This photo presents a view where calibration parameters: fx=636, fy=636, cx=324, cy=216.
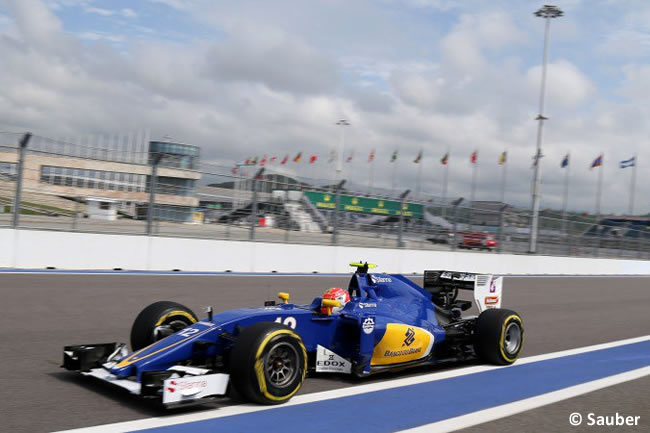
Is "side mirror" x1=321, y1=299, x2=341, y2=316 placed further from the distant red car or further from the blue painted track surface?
the distant red car

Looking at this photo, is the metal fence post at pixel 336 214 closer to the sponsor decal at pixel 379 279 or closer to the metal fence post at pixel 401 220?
the metal fence post at pixel 401 220

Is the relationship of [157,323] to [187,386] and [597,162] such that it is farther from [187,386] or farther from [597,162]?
[597,162]

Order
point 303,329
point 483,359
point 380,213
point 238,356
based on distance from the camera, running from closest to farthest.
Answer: point 238,356, point 303,329, point 483,359, point 380,213

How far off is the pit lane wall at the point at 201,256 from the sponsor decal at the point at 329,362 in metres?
8.31

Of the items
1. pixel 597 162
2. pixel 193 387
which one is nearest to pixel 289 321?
pixel 193 387

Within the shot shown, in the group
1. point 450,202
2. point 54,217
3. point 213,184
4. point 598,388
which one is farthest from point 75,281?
point 450,202

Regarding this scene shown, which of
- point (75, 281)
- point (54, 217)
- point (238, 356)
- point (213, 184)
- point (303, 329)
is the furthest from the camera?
point (213, 184)

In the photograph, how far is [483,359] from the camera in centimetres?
677

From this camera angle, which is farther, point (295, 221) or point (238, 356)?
point (295, 221)

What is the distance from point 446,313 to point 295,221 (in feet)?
30.8

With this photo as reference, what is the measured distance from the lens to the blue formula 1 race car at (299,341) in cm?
448

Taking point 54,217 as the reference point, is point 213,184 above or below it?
above

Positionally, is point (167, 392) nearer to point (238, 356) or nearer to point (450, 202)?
point (238, 356)

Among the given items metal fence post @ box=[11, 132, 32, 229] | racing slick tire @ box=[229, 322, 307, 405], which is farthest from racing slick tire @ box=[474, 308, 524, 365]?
metal fence post @ box=[11, 132, 32, 229]
